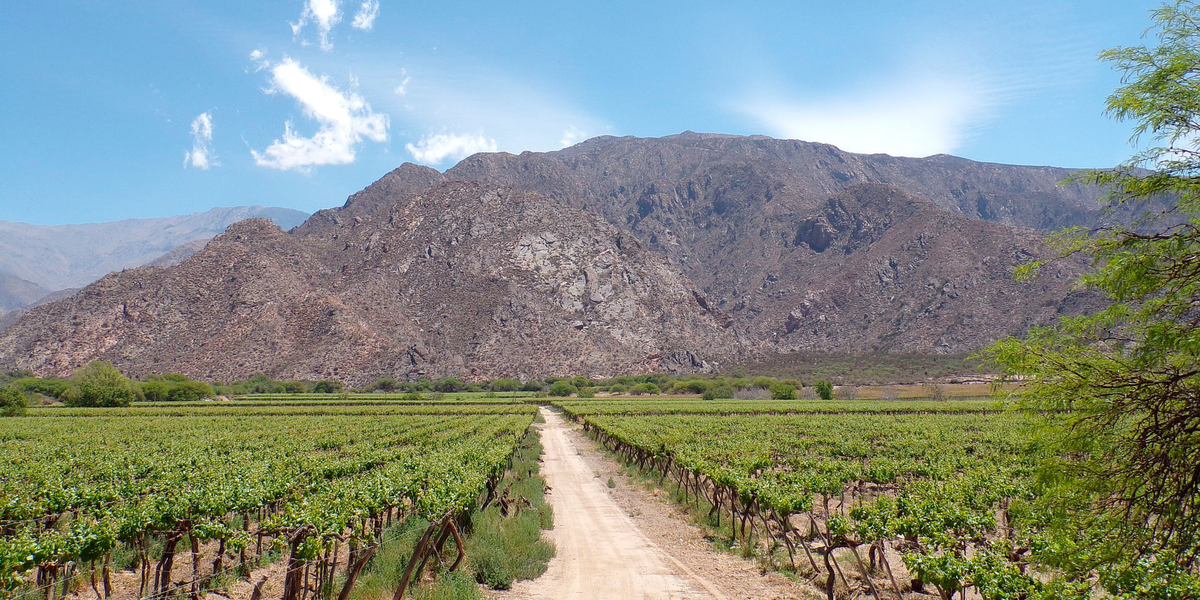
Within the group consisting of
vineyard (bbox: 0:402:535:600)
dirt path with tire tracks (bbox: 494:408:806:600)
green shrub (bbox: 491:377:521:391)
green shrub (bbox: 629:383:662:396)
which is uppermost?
vineyard (bbox: 0:402:535:600)

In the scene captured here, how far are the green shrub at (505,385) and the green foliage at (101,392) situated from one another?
5078 cm

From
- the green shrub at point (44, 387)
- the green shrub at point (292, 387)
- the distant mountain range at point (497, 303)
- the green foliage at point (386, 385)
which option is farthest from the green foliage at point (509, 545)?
the distant mountain range at point (497, 303)

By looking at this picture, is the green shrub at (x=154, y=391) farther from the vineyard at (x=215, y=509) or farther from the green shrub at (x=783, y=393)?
the green shrub at (x=783, y=393)

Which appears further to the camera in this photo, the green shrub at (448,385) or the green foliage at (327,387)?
the green shrub at (448,385)

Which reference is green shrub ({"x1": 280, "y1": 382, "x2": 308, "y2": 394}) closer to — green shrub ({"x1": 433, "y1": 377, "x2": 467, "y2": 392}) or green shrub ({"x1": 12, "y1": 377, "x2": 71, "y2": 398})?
green shrub ({"x1": 433, "y1": 377, "x2": 467, "y2": 392})

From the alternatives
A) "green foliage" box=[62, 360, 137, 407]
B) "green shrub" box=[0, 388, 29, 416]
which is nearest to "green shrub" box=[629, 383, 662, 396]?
"green foliage" box=[62, 360, 137, 407]

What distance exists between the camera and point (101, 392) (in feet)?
225

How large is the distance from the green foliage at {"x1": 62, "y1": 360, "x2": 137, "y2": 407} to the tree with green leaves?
85456 mm

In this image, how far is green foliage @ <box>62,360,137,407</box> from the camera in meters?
68.0

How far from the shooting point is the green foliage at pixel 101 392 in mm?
68000

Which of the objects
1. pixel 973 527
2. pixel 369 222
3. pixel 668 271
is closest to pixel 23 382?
pixel 369 222

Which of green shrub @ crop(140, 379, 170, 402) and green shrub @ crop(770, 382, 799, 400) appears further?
green shrub @ crop(770, 382, 799, 400)

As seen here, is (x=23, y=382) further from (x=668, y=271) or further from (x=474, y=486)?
(x=668, y=271)

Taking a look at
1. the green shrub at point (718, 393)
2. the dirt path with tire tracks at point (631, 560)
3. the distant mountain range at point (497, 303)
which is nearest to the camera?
the dirt path with tire tracks at point (631, 560)
